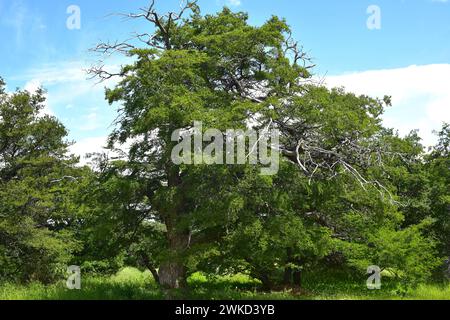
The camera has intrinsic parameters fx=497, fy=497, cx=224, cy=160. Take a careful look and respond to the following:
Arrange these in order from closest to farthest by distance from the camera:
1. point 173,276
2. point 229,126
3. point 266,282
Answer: point 229,126 → point 173,276 → point 266,282

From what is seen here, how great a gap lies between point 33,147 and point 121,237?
9.88 meters

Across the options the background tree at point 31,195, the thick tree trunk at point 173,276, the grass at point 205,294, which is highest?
the background tree at point 31,195

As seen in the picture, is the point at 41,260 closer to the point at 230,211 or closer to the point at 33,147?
the point at 33,147

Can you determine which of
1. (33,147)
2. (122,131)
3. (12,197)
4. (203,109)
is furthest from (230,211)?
(33,147)

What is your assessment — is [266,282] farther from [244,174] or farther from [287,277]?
[244,174]

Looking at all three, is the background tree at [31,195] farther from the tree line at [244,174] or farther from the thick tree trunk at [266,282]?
the thick tree trunk at [266,282]

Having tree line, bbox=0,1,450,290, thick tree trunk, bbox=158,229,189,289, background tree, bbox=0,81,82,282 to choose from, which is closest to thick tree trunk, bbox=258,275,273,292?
tree line, bbox=0,1,450,290

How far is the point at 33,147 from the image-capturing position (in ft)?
83.9

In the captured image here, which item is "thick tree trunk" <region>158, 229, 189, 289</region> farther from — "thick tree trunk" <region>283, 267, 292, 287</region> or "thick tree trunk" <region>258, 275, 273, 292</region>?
"thick tree trunk" <region>283, 267, 292, 287</region>

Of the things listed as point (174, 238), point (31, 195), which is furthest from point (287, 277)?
point (31, 195)

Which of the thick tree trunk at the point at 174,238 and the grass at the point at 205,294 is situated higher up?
the thick tree trunk at the point at 174,238

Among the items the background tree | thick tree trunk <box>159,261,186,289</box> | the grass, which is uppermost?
the background tree

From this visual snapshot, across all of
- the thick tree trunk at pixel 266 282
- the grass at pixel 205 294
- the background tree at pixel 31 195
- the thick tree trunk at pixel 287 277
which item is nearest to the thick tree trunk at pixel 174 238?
the grass at pixel 205 294

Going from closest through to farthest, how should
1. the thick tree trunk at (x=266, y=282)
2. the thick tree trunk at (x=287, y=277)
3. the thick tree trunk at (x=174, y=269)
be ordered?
1. the thick tree trunk at (x=174, y=269)
2. the thick tree trunk at (x=266, y=282)
3. the thick tree trunk at (x=287, y=277)
